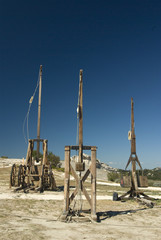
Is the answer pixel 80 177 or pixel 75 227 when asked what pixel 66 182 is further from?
pixel 75 227

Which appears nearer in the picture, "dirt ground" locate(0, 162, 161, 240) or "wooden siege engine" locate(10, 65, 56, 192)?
"dirt ground" locate(0, 162, 161, 240)

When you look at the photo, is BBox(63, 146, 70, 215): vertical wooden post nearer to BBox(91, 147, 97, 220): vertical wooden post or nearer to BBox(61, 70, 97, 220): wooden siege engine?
BBox(61, 70, 97, 220): wooden siege engine

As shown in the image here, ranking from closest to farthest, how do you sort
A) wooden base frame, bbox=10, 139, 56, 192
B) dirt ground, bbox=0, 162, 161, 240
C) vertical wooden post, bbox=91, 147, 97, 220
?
dirt ground, bbox=0, 162, 161, 240 → vertical wooden post, bbox=91, 147, 97, 220 → wooden base frame, bbox=10, 139, 56, 192

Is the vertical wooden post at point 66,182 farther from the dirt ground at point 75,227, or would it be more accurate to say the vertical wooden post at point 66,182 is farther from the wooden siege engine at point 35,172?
the wooden siege engine at point 35,172

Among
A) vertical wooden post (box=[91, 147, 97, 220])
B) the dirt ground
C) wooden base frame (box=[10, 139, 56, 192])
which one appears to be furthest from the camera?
wooden base frame (box=[10, 139, 56, 192])

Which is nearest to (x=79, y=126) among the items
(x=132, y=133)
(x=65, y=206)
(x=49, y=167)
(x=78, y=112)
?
(x=78, y=112)

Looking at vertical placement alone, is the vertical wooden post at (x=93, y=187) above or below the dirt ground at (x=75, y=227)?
above

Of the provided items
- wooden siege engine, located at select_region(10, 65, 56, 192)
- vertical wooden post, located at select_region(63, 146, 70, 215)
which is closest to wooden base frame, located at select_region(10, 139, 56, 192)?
wooden siege engine, located at select_region(10, 65, 56, 192)

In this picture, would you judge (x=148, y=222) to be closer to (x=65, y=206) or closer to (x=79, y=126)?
(x=65, y=206)

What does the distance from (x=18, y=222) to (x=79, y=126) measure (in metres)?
3.81

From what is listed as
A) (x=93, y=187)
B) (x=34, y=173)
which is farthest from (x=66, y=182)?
(x=34, y=173)

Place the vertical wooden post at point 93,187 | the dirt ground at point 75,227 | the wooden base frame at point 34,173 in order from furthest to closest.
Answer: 1. the wooden base frame at point 34,173
2. the vertical wooden post at point 93,187
3. the dirt ground at point 75,227

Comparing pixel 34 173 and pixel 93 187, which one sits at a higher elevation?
pixel 93 187

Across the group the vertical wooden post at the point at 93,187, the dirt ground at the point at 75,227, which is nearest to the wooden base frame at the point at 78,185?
the vertical wooden post at the point at 93,187
